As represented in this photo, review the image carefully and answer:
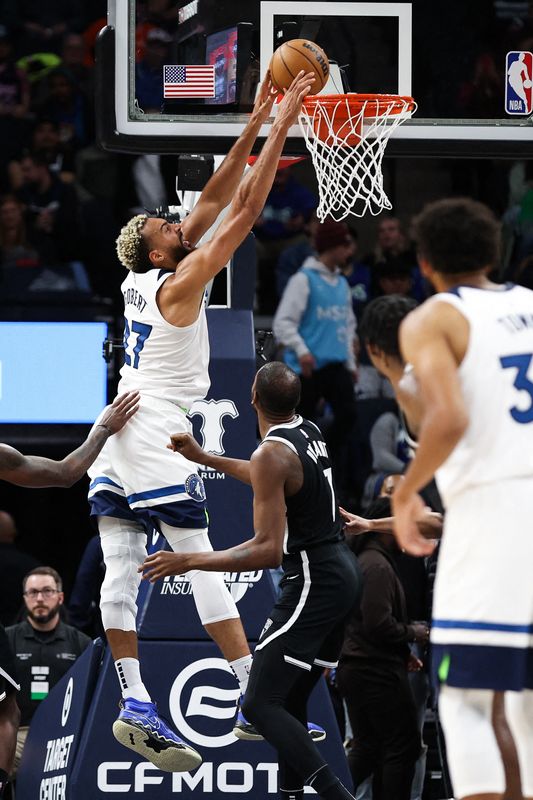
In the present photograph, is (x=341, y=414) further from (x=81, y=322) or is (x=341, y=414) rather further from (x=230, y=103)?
(x=230, y=103)

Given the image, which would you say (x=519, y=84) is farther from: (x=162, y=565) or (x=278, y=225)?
(x=278, y=225)

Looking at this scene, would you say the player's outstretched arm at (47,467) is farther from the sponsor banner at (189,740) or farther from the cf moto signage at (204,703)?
the cf moto signage at (204,703)

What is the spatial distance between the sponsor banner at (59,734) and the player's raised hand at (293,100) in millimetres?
3137

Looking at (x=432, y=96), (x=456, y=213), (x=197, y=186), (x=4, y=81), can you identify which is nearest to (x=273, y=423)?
(x=197, y=186)

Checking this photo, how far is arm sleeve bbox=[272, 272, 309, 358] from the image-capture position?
11703 millimetres

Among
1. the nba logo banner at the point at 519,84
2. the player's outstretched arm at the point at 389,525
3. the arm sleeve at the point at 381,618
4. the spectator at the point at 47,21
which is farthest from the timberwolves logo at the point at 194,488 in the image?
Result: the spectator at the point at 47,21

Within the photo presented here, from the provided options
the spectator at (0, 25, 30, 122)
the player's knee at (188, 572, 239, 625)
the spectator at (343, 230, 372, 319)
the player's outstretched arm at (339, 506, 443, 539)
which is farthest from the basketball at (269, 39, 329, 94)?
the spectator at (0, 25, 30, 122)

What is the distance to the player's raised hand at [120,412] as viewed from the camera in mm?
6711

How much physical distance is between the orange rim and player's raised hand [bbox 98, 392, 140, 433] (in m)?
1.65

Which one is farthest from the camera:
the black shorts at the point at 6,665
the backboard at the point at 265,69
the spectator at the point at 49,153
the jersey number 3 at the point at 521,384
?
the spectator at the point at 49,153

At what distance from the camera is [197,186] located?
761cm

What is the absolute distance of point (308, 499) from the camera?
6816mm

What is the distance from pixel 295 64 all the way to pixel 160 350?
4.99ft

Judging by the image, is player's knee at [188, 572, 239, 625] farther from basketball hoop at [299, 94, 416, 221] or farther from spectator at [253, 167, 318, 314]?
spectator at [253, 167, 318, 314]
